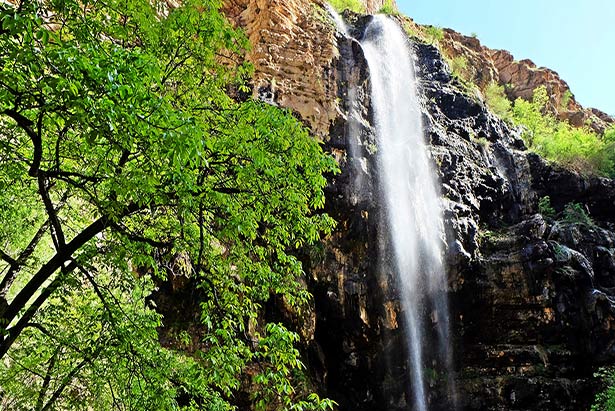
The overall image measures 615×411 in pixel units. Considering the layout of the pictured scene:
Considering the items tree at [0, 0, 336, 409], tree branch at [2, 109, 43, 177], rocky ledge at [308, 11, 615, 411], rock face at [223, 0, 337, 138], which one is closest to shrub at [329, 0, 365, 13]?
rock face at [223, 0, 337, 138]

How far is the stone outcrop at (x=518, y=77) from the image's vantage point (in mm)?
32875

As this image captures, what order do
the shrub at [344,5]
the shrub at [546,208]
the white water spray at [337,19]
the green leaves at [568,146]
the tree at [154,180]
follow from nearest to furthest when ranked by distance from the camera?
the tree at [154,180] → the shrub at [546,208] → the white water spray at [337,19] → the green leaves at [568,146] → the shrub at [344,5]

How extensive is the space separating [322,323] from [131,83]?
14439 mm

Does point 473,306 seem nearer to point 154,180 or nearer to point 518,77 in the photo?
point 154,180

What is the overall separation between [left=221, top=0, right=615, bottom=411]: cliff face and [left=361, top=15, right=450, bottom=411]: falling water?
0.48 metres

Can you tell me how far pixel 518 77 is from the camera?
35.7 metres

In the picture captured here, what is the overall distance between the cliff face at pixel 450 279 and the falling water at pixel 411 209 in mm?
480

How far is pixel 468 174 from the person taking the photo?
20.9 meters

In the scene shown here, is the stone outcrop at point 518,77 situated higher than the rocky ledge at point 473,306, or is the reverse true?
the stone outcrop at point 518,77

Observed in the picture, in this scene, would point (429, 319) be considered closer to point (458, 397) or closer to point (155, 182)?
point (458, 397)

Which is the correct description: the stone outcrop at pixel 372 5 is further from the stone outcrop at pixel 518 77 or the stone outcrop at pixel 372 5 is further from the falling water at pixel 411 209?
the falling water at pixel 411 209

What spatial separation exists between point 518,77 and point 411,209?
23.2 metres

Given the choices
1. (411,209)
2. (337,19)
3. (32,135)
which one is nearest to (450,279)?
(411,209)

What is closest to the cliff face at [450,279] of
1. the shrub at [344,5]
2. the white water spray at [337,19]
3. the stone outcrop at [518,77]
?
the white water spray at [337,19]
